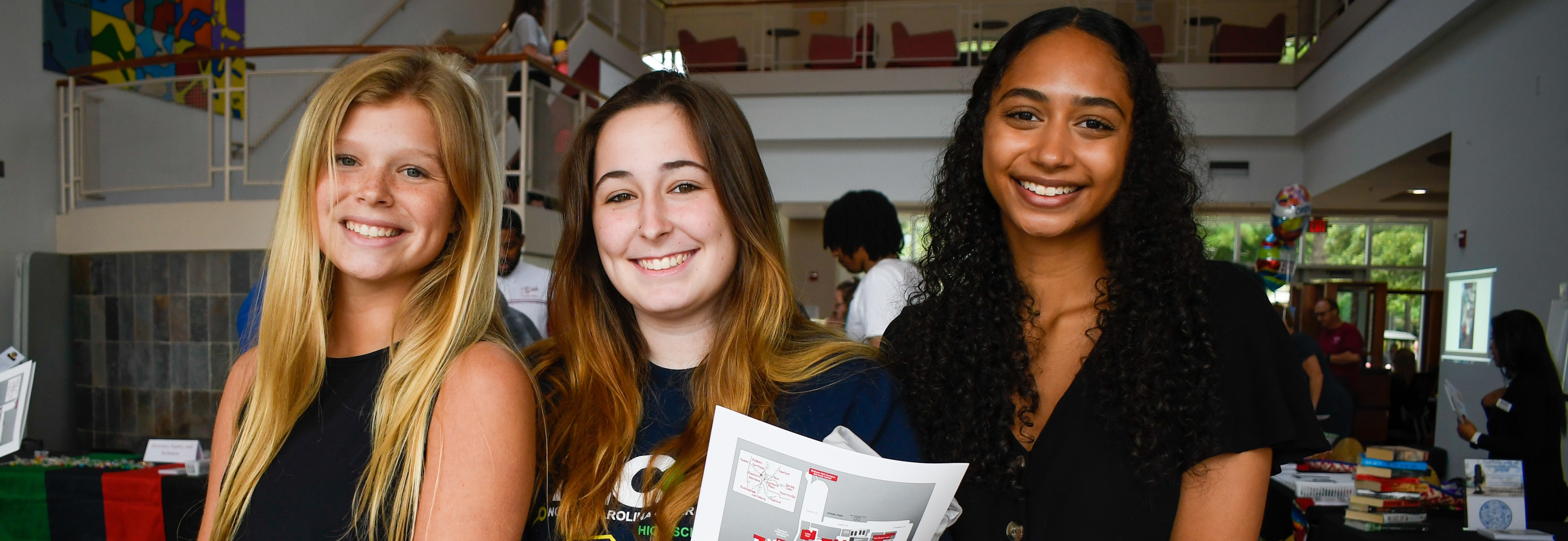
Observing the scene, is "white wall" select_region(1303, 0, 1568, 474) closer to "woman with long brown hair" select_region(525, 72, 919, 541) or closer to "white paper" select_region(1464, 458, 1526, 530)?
"white paper" select_region(1464, 458, 1526, 530)

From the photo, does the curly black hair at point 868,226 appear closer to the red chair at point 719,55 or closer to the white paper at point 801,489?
the white paper at point 801,489

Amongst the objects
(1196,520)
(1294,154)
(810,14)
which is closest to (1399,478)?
(1196,520)

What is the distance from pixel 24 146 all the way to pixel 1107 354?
20.5 feet

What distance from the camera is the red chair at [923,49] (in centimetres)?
1047

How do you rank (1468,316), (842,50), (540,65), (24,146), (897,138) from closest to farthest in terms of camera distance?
(24,146) < (540,65) < (1468,316) < (897,138) < (842,50)

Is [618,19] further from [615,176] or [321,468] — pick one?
[321,468]

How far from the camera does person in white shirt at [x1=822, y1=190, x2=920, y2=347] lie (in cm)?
340

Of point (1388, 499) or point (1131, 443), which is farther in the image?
point (1388, 499)

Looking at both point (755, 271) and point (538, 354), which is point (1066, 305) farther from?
point (538, 354)

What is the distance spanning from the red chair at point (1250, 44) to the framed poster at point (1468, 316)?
4.34 metres

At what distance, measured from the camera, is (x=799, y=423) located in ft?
4.17

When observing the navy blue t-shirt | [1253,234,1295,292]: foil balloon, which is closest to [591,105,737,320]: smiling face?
the navy blue t-shirt

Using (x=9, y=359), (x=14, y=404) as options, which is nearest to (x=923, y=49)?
(x=9, y=359)

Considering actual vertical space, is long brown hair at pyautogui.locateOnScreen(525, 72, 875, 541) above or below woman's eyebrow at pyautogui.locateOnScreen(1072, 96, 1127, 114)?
below
